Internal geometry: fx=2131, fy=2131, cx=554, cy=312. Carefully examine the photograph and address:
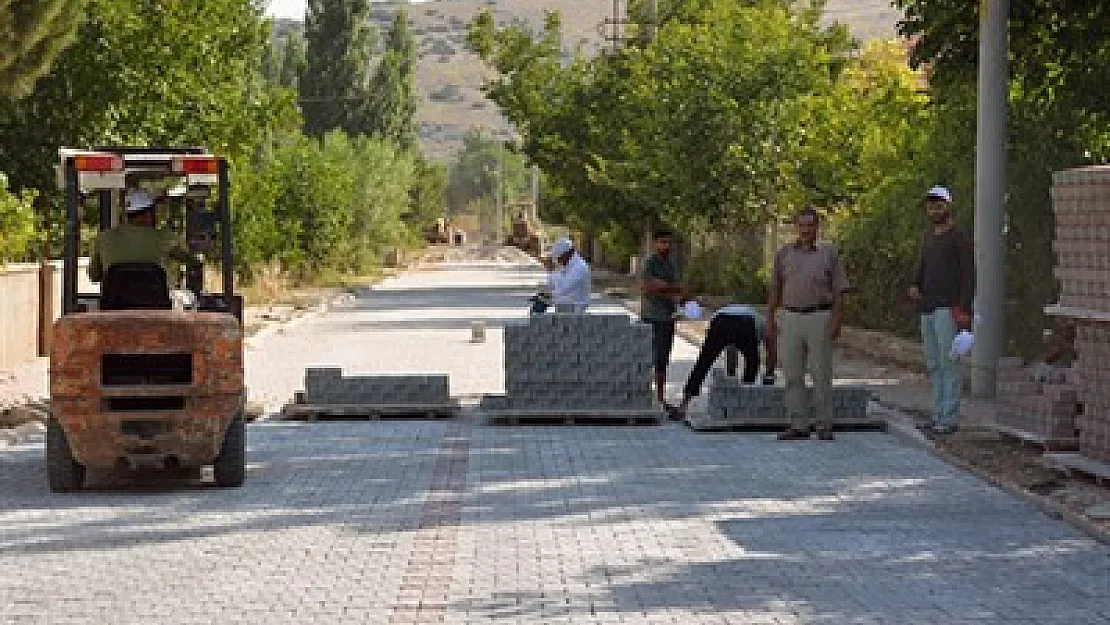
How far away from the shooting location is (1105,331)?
1430cm

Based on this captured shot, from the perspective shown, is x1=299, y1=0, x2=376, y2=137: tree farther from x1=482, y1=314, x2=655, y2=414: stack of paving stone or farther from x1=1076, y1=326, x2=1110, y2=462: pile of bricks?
x1=1076, y1=326, x2=1110, y2=462: pile of bricks

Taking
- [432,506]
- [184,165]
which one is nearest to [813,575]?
[432,506]

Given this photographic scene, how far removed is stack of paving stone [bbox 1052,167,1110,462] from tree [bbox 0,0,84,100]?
45.6 feet

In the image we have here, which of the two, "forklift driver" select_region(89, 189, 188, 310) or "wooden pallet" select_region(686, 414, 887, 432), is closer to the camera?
"forklift driver" select_region(89, 189, 188, 310)

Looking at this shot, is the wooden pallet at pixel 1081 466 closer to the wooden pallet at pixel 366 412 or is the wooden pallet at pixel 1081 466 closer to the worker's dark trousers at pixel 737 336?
the worker's dark trousers at pixel 737 336

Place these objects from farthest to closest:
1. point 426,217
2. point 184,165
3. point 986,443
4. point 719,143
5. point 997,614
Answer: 1. point 426,217
2. point 719,143
3. point 986,443
4. point 184,165
5. point 997,614

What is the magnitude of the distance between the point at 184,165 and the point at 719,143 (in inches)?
1230

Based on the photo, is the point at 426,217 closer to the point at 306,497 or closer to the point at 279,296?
the point at 279,296

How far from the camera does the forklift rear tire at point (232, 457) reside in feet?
47.7

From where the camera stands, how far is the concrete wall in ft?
89.5

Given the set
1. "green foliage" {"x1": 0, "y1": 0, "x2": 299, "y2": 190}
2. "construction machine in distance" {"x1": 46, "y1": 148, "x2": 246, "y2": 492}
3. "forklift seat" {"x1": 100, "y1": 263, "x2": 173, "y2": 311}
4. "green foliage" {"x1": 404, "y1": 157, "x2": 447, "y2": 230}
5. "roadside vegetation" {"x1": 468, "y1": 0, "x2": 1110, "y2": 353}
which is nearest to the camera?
"construction machine in distance" {"x1": 46, "y1": 148, "x2": 246, "y2": 492}

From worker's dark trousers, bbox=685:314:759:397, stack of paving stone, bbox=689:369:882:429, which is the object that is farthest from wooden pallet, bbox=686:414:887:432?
worker's dark trousers, bbox=685:314:759:397

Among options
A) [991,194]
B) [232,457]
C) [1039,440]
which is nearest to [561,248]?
[991,194]

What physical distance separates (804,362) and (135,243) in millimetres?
5965
